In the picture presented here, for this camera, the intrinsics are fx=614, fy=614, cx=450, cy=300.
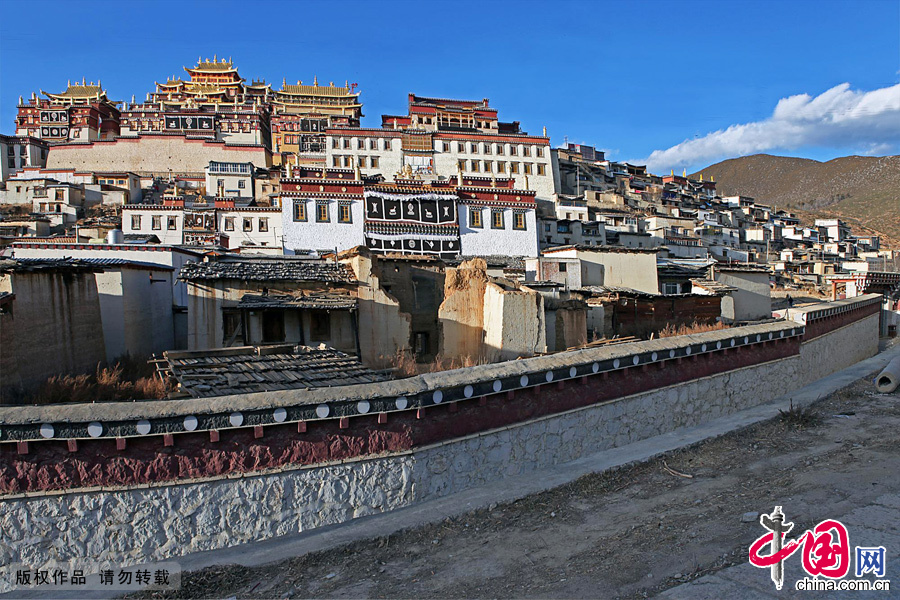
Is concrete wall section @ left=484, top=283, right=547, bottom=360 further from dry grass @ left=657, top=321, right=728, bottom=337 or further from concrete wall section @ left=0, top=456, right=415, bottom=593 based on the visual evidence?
concrete wall section @ left=0, top=456, right=415, bottom=593

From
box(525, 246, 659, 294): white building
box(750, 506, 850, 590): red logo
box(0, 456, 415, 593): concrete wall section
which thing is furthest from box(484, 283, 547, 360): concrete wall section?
box(525, 246, 659, 294): white building

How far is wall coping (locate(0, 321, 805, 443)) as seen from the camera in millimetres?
6957

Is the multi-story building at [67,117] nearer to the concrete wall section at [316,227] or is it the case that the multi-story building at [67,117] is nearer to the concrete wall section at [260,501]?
the concrete wall section at [316,227]

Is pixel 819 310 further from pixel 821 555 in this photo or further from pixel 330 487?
pixel 330 487

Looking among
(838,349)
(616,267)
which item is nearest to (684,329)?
(838,349)

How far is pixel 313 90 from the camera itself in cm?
7406

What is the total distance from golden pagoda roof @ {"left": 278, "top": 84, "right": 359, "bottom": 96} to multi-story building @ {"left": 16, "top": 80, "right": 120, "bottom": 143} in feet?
65.8

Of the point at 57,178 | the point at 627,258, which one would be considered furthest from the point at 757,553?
the point at 57,178

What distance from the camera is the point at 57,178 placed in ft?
184

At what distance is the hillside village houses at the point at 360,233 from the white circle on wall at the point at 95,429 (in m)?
5.64

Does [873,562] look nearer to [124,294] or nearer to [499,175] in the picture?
[124,294]

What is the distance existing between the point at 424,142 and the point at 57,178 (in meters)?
33.7

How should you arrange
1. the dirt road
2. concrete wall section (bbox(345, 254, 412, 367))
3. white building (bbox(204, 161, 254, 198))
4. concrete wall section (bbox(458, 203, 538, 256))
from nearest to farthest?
1. the dirt road
2. concrete wall section (bbox(345, 254, 412, 367))
3. concrete wall section (bbox(458, 203, 538, 256))
4. white building (bbox(204, 161, 254, 198))

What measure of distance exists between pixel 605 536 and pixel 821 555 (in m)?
2.42
